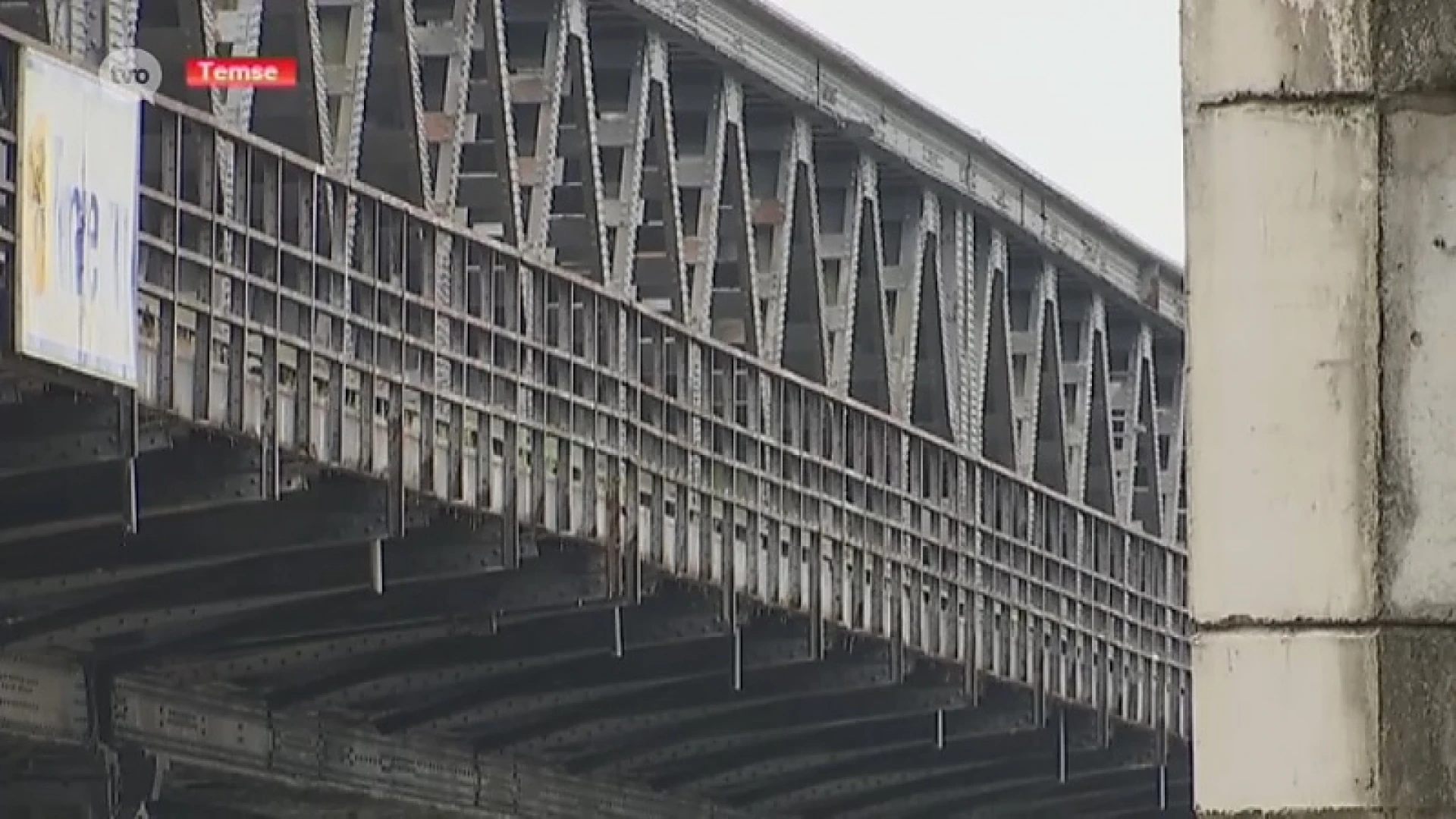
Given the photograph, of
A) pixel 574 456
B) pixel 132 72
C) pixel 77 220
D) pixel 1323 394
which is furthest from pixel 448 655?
pixel 1323 394

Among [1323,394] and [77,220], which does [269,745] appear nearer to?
[77,220]

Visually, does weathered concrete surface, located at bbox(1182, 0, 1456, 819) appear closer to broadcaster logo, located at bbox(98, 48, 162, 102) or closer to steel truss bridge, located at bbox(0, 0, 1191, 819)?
steel truss bridge, located at bbox(0, 0, 1191, 819)

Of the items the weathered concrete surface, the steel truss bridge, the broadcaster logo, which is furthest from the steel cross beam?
the weathered concrete surface

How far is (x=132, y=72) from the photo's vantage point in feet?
135

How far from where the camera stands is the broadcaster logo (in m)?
39.3

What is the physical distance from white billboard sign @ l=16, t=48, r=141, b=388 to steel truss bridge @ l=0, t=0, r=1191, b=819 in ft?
0.90

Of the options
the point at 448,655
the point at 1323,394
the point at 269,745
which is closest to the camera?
the point at 1323,394

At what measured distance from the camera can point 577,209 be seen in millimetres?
70438

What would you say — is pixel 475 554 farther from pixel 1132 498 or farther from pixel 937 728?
pixel 1132 498

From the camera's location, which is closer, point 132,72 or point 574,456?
point 132,72

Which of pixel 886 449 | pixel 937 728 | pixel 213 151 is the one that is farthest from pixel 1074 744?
pixel 213 151

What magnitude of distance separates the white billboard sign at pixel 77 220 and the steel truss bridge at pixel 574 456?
274 mm

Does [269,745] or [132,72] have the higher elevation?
[132,72]

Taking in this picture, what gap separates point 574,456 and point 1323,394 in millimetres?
38860
